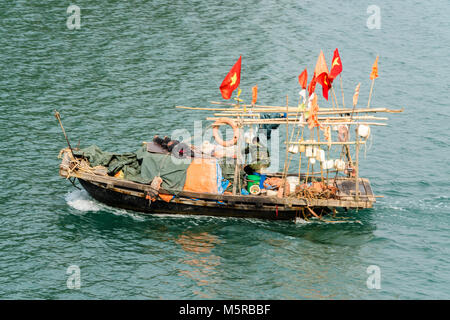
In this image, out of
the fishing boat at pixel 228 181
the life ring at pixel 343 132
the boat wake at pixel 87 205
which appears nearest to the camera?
the life ring at pixel 343 132

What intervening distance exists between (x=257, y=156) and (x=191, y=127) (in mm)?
10585

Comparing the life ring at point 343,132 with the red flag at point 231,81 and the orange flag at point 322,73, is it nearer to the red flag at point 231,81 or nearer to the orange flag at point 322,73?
the orange flag at point 322,73

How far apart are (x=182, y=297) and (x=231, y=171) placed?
24.4 ft

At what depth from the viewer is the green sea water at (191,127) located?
934 inches

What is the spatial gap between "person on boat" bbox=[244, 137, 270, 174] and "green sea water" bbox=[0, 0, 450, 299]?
2470mm

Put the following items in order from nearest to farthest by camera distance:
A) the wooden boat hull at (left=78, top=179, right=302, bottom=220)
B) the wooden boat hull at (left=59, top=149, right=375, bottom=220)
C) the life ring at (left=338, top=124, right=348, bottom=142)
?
the life ring at (left=338, top=124, right=348, bottom=142) → the wooden boat hull at (left=59, top=149, right=375, bottom=220) → the wooden boat hull at (left=78, top=179, right=302, bottom=220)

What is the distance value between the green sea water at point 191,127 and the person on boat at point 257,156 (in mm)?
2470

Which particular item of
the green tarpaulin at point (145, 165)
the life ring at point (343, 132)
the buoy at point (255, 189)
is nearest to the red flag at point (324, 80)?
the life ring at point (343, 132)

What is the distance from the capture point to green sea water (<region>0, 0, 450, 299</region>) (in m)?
23.7

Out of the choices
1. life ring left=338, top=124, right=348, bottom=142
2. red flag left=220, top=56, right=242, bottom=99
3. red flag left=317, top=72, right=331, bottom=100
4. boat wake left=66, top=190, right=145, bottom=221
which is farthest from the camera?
boat wake left=66, top=190, right=145, bottom=221

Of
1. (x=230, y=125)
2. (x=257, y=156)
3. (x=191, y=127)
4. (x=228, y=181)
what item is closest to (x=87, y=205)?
(x=228, y=181)

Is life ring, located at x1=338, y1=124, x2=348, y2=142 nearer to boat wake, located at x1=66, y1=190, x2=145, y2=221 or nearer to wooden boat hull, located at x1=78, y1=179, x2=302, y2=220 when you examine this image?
wooden boat hull, located at x1=78, y1=179, x2=302, y2=220

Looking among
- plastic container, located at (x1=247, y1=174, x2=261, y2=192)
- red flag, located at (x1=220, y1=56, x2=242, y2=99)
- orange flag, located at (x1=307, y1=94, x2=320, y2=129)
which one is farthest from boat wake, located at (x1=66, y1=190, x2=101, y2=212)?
orange flag, located at (x1=307, y1=94, x2=320, y2=129)
